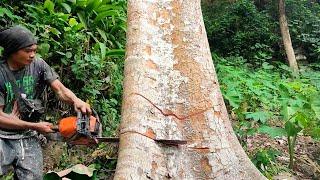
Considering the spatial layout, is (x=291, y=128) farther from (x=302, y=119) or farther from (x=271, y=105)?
(x=271, y=105)

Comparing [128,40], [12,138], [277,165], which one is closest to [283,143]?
[277,165]

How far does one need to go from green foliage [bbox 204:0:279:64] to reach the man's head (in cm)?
758

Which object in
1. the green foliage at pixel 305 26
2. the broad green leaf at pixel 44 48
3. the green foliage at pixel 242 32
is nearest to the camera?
the broad green leaf at pixel 44 48

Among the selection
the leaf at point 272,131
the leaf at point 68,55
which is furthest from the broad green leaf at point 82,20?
the leaf at point 272,131

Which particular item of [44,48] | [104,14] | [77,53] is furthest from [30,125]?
[104,14]

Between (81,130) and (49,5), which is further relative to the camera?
(49,5)

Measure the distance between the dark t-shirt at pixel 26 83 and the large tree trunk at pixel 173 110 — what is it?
0.72 metres

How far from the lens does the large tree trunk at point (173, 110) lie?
352 centimetres

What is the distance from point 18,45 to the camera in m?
3.58

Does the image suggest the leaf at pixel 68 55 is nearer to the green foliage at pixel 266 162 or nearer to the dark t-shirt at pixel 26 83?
the dark t-shirt at pixel 26 83

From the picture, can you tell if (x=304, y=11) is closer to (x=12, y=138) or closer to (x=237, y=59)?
(x=237, y=59)

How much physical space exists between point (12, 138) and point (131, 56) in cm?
123

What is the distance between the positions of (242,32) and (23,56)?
8.44m

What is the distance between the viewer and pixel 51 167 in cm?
519
